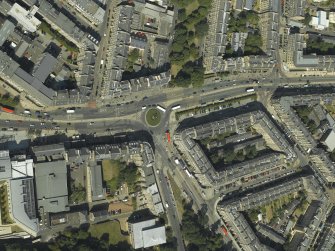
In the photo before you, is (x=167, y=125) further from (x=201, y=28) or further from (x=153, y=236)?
(x=153, y=236)

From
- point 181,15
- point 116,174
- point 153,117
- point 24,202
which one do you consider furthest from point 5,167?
point 181,15

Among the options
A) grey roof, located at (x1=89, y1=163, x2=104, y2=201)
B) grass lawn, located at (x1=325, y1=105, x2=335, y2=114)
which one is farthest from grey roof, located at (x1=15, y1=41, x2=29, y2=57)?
grass lawn, located at (x1=325, y1=105, x2=335, y2=114)

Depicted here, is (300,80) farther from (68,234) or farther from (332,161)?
(68,234)

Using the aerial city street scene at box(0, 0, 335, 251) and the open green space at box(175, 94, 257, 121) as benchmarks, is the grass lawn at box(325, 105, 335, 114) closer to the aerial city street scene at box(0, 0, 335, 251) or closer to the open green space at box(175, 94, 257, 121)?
the aerial city street scene at box(0, 0, 335, 251)

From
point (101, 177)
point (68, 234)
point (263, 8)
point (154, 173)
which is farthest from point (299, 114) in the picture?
point (68, 234)

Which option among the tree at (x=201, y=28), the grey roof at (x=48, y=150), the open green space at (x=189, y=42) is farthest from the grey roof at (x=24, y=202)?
the tree at (x=201, y=28)

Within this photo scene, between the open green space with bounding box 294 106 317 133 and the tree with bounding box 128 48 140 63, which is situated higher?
the tree with bounding box 128 48 140 63

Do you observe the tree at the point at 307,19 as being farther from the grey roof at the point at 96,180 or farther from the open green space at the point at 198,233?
the grey roof at the point at 96,180
